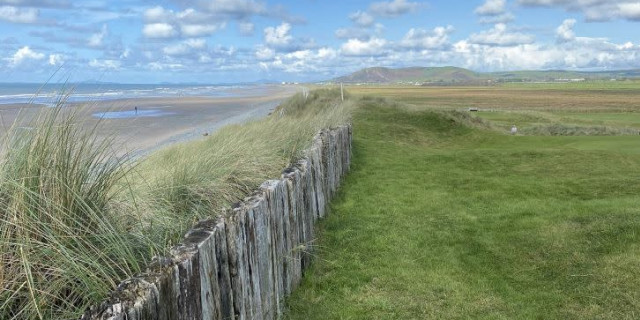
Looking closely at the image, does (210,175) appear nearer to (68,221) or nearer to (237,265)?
(237,265)

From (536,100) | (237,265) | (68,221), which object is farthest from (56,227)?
(536,100)

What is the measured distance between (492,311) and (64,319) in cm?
390

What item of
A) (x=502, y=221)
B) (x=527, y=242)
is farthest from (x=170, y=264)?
(x=502, y=221)

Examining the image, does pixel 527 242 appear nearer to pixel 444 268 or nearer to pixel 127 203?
pixel 444 268

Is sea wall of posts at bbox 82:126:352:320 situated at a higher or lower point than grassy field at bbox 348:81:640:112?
higher

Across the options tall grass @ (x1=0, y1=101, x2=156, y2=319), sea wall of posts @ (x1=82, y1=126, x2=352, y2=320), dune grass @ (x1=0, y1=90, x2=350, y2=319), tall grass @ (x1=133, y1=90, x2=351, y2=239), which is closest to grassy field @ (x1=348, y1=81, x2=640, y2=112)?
tall grass @ (x1=133, y1=90, x2=351, y2=239)

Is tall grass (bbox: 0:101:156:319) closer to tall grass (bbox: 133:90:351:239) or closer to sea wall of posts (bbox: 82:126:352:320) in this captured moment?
sea wall of posts (bbox: 82:126:352:320)

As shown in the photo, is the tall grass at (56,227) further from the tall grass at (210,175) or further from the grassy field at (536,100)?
the grassy field at (536,100)

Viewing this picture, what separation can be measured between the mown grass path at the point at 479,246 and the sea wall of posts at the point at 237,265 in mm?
524

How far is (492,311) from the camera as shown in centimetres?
546

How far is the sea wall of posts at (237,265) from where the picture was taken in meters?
2.81

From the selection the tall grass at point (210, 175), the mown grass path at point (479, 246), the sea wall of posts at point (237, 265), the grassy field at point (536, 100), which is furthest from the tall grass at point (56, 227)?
the grassy field at point (536, 100)

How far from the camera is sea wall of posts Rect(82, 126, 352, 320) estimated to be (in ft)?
9.23

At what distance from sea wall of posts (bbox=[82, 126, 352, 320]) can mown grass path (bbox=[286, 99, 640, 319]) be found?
524 mm
